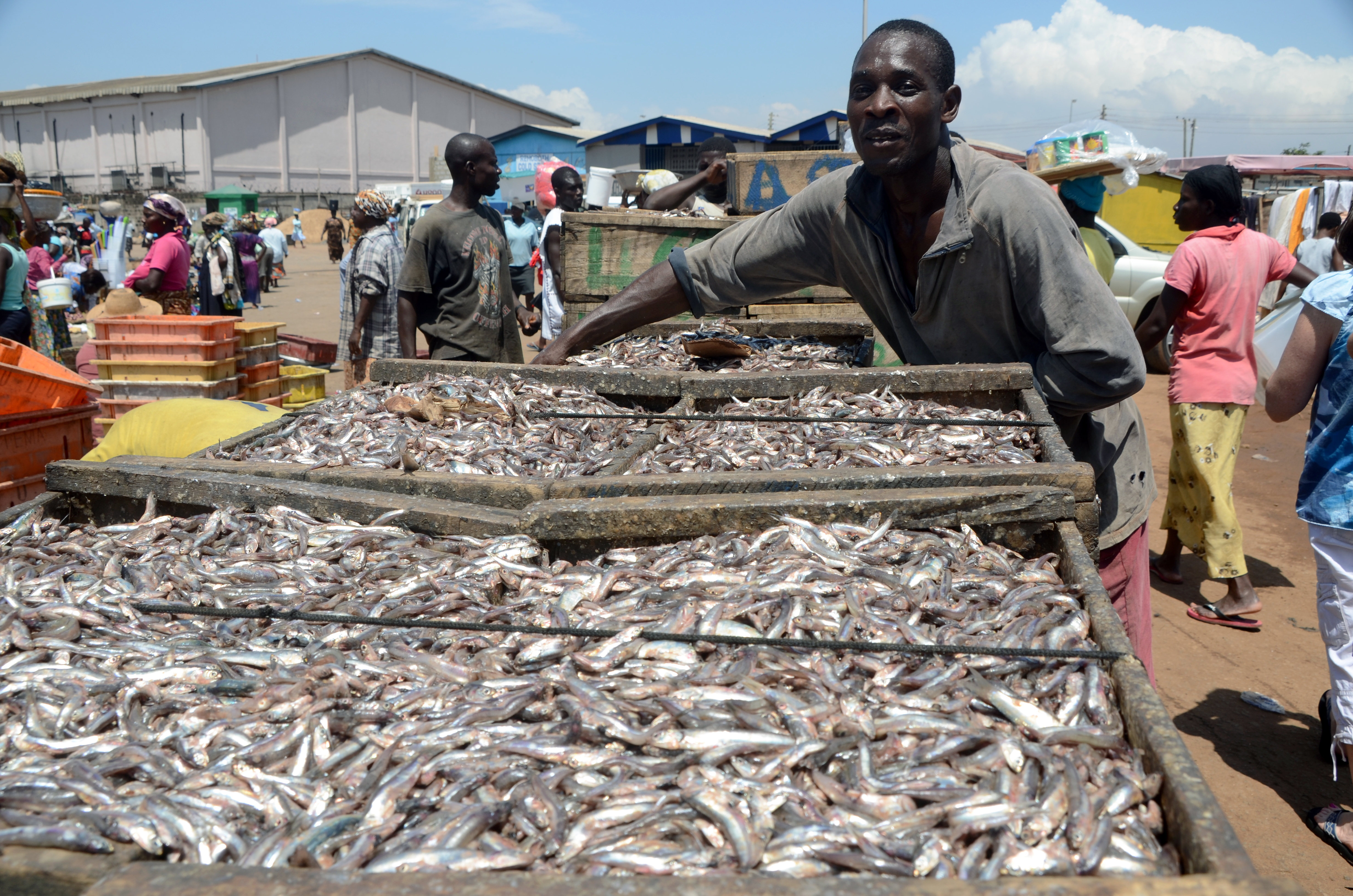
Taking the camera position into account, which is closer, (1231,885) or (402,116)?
(1231,885)

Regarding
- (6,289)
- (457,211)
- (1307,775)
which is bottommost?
(1307,775)

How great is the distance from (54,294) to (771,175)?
267 inches

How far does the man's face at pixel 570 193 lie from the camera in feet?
31.6

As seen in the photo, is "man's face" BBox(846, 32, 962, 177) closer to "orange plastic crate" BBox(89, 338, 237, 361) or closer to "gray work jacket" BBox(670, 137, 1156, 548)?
"gray work jacket" BBox(670, 137, 1156, 548)

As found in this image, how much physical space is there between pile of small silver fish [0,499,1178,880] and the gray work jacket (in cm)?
109

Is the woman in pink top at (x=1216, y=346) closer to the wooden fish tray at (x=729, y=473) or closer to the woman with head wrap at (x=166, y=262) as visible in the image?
the wooden fish tray at (x=729, y=473)

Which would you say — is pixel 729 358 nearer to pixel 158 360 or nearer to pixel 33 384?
pixel 33 384

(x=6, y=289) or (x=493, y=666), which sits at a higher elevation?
(x=6, y=289)

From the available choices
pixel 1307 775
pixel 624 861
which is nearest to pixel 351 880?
pixel 624 861

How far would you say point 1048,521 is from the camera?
2.68 meters

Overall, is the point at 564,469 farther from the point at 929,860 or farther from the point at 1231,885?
the point at 1231,885

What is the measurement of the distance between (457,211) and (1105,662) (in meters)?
5.36

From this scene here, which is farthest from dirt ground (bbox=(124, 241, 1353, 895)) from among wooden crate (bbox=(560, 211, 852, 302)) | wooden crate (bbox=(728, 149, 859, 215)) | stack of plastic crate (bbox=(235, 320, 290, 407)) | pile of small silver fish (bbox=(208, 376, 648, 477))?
stack of plastic crate (bbox=(235, 320, 290, 407))

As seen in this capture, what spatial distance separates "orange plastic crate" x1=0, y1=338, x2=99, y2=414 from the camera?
16.0ft
